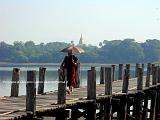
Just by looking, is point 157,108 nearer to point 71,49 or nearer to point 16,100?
point 71,49

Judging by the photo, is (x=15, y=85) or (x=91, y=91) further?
(x=15, y=85)

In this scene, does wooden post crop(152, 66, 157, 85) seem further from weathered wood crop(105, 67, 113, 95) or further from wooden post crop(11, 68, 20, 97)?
wooden post crop(11, 68, 20, 97)

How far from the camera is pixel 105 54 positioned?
137750 millimetres

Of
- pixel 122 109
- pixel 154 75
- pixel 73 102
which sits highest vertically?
pixel 154 75

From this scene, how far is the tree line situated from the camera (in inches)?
5074


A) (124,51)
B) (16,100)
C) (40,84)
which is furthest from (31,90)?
(124,51)

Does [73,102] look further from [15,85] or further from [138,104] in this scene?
[138,104]

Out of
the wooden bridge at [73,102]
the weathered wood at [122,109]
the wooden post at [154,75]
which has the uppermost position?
the wooden post at [154,75]

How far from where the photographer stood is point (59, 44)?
606 ft

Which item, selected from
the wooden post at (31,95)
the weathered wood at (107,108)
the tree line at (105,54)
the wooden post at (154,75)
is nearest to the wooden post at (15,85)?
the weathered wood at (107,108)

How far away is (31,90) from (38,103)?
66.8 inches

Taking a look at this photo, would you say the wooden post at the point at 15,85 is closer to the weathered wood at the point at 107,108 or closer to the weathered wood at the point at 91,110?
the weathered wood at the point at 91,110

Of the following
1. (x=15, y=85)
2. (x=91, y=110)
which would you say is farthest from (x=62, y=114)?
(x=15, y=85)

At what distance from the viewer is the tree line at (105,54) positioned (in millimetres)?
128875
